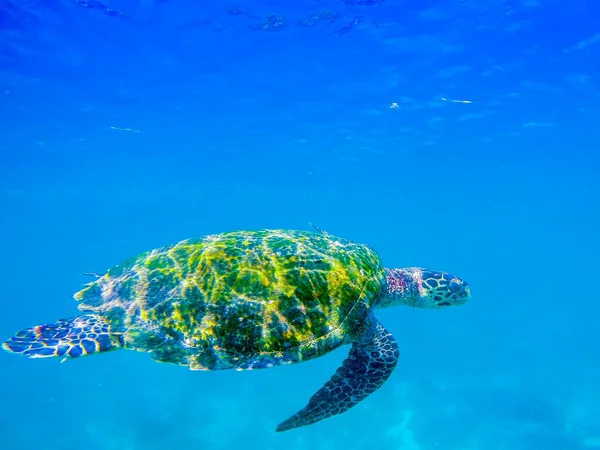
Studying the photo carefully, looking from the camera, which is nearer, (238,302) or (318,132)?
(238,302)

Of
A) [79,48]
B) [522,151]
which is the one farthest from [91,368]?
[522,151]

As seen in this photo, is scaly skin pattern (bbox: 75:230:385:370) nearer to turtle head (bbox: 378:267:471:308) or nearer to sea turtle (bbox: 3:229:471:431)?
sea turtle (bbox: 3:229:471:431)

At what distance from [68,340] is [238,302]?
2.33 metres

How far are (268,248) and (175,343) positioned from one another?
6.11 feet

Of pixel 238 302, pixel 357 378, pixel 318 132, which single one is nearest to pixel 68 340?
pixel 238 302

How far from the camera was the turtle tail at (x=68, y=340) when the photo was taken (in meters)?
5.09

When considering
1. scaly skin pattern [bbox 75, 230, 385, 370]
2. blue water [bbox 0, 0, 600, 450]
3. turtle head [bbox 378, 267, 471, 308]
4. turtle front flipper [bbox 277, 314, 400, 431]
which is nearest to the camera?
scaly skin pattern [bbox 75, 230, 385, 370]

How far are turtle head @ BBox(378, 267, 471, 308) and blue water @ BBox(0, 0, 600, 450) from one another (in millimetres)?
9196

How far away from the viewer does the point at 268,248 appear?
6.03 meters

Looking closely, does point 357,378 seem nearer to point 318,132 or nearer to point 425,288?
point 425,288

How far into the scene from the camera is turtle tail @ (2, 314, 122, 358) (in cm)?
509

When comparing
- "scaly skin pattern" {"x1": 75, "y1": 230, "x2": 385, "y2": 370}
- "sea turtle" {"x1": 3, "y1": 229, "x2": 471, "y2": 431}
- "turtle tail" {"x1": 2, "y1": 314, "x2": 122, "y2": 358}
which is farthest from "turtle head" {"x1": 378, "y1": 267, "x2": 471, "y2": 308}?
"turtle tail" {"x1": 2, "y1": 314, "x2": 122, "y2": 358}

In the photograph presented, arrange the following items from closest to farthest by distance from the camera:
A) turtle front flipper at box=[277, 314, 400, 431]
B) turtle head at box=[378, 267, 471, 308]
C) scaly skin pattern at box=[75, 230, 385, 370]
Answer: scaly skin pattern at box=[75, 230, 385, 370]
turtle front flipper at box=[277, 314, 400, 431]
turtle head at box=[378, 267, 471, 308]

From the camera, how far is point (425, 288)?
309 inches
